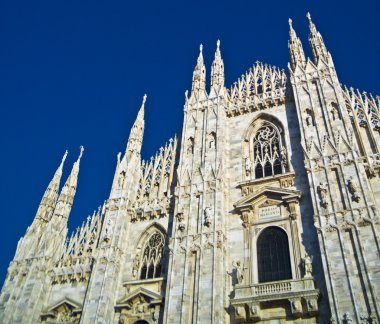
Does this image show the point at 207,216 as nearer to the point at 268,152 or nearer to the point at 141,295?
Result: the point at 141,295

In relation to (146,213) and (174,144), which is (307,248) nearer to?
(146,213)

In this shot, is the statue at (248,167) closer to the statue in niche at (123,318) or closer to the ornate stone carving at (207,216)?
the ornate stone carving at (207,216)

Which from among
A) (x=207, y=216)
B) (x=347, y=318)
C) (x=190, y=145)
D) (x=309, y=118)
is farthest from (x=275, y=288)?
(x=190, y=145)

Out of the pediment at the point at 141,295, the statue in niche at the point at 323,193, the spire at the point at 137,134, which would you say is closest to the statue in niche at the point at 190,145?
the spire at the point at 137,134

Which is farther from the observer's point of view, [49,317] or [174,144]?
[174,144]

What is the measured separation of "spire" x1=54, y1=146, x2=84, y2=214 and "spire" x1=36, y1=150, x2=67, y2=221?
2.25ft

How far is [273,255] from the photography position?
54.8ft

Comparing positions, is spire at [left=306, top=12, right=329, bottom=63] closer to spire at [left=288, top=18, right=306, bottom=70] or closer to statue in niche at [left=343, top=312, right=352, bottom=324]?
spire at [left=288, top=18, right=306, bottom=70]

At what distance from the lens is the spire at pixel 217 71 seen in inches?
950

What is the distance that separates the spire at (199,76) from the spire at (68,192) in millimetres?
8365

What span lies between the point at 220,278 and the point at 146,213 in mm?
5794

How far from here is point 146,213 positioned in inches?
803

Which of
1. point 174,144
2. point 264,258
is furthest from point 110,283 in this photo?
point 174,144

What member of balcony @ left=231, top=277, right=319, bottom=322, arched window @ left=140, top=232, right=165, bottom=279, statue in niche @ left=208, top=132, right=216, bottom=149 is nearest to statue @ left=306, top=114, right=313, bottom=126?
statue in niche @ left=208, top=132, right=216, bottom=149
